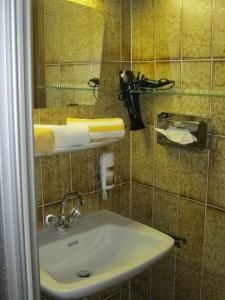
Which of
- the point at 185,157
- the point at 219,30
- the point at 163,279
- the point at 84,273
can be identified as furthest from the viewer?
the point at 163,279

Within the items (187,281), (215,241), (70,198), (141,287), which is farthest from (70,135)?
(141,287)

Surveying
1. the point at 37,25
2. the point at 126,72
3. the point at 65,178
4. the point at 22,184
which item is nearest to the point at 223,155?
the point at 126,72

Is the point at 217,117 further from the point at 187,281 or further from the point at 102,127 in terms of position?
the point at 187,281

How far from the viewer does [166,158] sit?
1.65m

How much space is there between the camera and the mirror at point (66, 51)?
139cm

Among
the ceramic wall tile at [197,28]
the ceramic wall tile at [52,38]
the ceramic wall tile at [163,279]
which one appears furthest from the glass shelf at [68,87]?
the ceramic wall tile at [163,279]

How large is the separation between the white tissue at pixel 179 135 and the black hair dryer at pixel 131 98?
0.51 feet

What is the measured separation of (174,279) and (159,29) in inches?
49.0

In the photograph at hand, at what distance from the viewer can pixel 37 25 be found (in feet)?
4.47

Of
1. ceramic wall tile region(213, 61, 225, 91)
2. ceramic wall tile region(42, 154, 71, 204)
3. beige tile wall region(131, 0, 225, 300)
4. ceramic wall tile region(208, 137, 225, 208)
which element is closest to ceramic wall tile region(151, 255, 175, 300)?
beige tile wall region(131, 0, 225, 300)

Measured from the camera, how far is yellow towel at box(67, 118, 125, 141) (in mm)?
1407

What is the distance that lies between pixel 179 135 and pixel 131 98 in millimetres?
319

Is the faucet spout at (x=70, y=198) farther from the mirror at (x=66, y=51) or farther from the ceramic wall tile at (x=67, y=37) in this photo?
the ceramic wall tile at (x=67, y=37)

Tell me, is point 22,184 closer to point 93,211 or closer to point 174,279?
point 93,211
